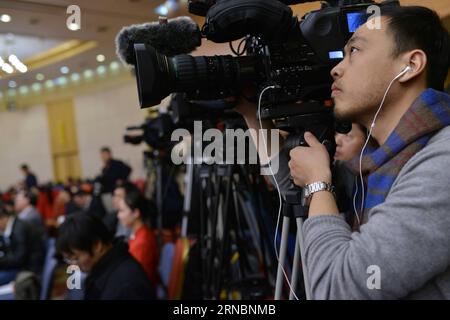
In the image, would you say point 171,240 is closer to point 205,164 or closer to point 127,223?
point 127,223

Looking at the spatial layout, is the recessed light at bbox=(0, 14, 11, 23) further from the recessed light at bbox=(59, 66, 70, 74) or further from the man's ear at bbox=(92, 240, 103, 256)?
the recessed light at bbox=(59, 66, 70, 74)

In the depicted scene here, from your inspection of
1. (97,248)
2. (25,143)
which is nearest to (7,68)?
(97,248)

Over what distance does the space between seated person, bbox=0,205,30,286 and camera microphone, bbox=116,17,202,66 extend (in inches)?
106

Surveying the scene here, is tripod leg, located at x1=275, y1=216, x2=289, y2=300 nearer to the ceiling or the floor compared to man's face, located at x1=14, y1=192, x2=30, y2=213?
nearer to the ceiling

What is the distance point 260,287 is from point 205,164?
518 millimetres

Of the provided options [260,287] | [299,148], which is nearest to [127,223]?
[260,287]

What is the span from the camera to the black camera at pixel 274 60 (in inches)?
36.0

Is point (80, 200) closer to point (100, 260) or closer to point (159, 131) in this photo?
point (159, 131)

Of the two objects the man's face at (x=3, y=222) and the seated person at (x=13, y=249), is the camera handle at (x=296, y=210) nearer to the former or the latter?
the seated person at (x=13, y=249)

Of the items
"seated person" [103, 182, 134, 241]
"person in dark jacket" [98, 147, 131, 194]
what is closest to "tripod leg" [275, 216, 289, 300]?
"seated person" [103, 182, 134, 241]

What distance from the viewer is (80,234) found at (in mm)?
1619

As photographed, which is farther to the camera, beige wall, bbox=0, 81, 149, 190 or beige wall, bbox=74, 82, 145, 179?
beige wall, bbox=0, 81, 149, 190

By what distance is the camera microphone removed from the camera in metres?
1.02

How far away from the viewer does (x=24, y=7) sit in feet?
3.29
